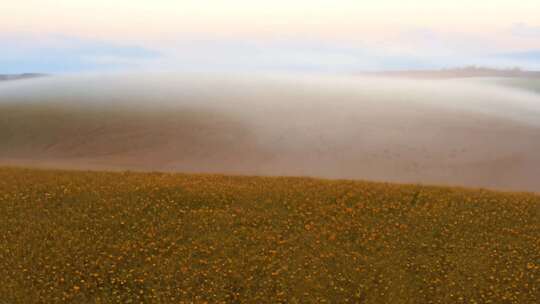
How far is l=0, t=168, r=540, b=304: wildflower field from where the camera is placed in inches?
740

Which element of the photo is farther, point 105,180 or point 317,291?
point 105,180

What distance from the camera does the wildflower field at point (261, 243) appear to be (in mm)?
18797

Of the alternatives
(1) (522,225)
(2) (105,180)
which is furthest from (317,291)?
(2) (105,180)

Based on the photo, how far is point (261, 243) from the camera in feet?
69.5

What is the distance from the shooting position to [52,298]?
18.2 meters

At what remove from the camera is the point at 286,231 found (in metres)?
22.1

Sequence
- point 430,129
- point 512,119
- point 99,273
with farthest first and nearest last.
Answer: point 512,119 < point 430,129 < point 99,273

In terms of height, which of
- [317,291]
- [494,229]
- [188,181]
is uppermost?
[188,181]

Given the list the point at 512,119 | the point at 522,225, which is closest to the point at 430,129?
the point at 512,119

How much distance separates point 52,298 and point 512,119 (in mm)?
55882

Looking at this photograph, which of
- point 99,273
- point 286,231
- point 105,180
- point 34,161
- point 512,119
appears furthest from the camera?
point 512,119

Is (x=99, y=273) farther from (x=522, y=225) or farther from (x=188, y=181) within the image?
(x=522, y=225)

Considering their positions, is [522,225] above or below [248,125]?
below

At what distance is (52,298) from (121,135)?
38.2 metres
